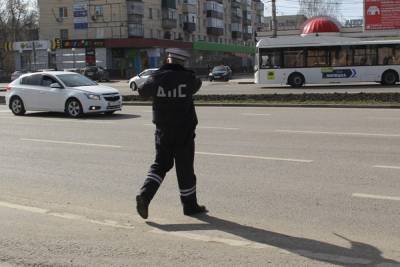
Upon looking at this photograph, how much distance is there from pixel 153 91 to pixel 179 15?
283 ft

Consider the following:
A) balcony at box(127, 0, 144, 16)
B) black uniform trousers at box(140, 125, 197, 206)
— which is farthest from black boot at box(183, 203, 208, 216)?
balcony at box(127, 0, 144, 16)

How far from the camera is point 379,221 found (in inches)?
239

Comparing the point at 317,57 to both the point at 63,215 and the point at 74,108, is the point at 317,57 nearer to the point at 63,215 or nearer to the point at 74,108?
the point at 74,108

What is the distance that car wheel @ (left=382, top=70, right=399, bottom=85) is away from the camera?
33.8 m

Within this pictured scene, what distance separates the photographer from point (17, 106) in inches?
811

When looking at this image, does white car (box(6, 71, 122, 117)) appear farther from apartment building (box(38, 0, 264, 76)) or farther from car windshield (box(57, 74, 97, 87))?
apartment building (box(38, 0, 264, 76))

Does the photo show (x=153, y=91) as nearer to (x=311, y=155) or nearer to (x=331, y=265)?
(x=331, y=265)

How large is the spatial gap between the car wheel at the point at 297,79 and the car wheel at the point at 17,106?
1928 cm

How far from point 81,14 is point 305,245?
240ft

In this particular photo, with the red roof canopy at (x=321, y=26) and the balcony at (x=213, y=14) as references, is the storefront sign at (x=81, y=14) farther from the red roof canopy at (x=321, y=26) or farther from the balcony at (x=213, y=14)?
the balcony at (x=213, y=14)

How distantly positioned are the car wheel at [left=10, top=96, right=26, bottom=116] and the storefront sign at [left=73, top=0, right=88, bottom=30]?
55908 mm

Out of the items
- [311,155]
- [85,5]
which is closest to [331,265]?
[311,155]

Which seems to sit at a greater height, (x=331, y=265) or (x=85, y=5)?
(x=85, y=5)

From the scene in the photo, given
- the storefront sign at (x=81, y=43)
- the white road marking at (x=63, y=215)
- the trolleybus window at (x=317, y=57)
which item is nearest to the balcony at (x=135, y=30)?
the storefront sign at (x=81, y=43)
